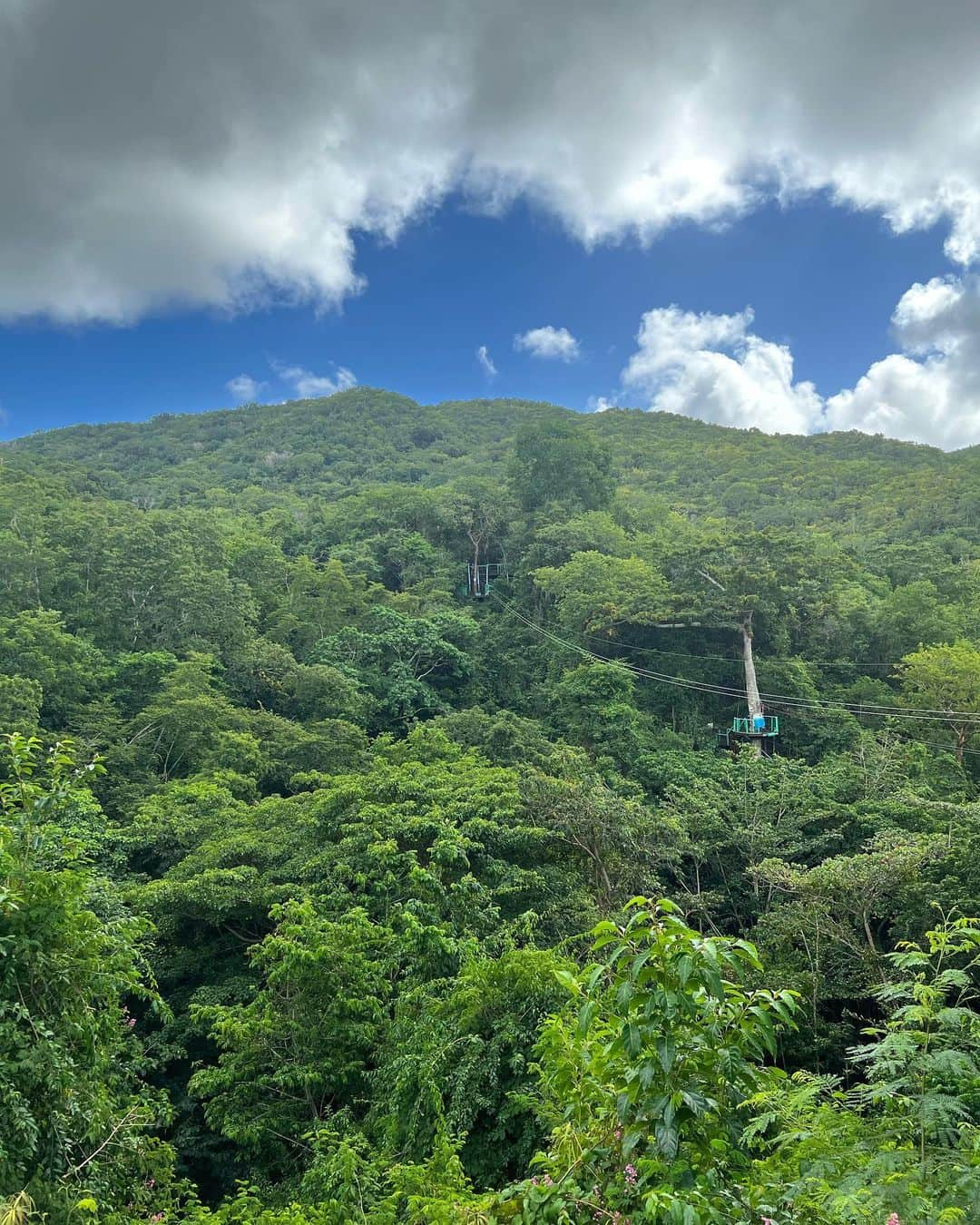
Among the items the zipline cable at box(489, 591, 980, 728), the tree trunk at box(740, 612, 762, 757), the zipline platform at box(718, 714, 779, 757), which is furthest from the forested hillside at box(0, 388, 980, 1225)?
the tree trunk at box(740, 612, 762, 757)

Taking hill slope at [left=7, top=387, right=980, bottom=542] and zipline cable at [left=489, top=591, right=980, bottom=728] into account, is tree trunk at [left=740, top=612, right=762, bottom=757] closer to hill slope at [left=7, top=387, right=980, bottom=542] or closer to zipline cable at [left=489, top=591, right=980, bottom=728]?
zipline cable at [left=489, top=591, right=980, bottom=728]

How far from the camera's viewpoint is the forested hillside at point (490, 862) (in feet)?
9.10

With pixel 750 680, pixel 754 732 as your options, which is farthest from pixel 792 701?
pixel 754 732

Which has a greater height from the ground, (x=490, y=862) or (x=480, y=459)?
(x=480, y=459)

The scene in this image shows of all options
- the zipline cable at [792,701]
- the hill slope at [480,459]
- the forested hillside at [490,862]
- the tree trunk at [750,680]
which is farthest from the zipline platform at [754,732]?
the hill slope at [480,459]

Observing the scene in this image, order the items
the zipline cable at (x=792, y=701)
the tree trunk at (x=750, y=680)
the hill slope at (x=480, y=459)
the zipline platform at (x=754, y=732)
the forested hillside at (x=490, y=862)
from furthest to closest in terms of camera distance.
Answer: the hill slope at (x=480, y=459), the tree trunk at (x=750, y=680), the zipline platform at (x=754, y=732), the zipline cable at (x=792, y=701), the forested hillside at (x=490, y=862)

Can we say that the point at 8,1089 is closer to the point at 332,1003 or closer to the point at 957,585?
the point at 332,1003

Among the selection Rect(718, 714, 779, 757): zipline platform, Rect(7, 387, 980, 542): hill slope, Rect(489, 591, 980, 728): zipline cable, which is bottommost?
Rect(718, 714, 779, 757): zipline platform

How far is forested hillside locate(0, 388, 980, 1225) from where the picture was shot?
2773 mm

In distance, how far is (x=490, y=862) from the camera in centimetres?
1205

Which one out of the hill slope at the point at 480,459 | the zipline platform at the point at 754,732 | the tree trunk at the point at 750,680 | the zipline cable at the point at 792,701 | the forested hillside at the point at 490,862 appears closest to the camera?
the forested hillside at the point at 490,862

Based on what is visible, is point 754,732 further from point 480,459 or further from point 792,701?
point 480,459

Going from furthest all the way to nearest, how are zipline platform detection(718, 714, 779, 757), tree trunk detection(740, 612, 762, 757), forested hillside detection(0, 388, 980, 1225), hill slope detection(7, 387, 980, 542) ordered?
hill slope detection(7, 387, 980, 542)
tree trunk detection(740, 612, 762, 757)
zipline platform detection(718, 714, 779, 757)
forested hillside detection(0, 388, 980, 1225)

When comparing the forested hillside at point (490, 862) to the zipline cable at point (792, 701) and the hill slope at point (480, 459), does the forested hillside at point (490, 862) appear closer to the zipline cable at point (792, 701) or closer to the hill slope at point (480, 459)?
the zipline cable at point (792, 701)
